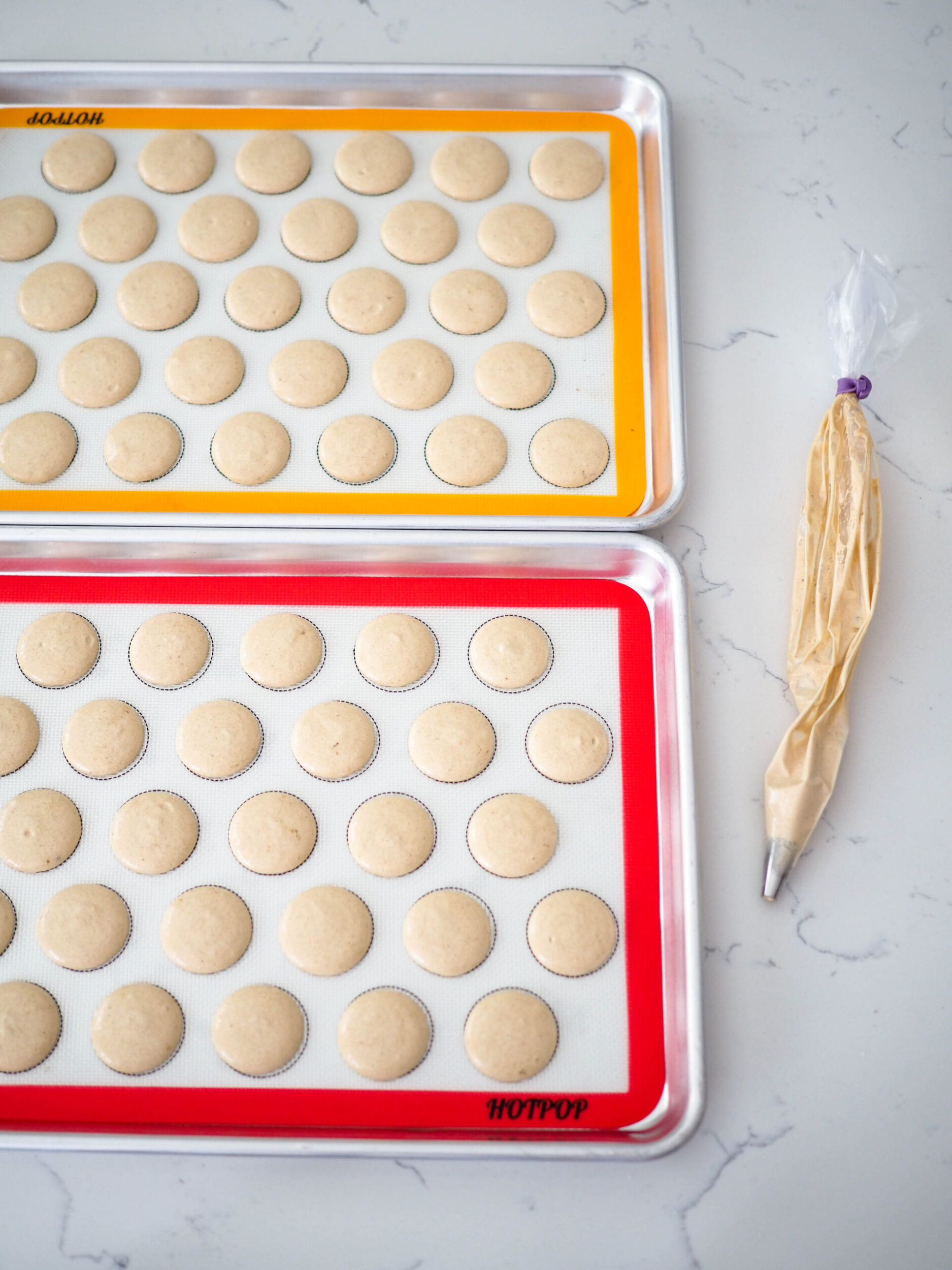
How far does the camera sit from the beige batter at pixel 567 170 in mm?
1175

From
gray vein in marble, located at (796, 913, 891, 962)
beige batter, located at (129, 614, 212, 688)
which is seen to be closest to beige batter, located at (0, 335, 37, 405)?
beige batter, located at (129, 614, 212, 688)

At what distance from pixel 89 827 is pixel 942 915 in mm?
886

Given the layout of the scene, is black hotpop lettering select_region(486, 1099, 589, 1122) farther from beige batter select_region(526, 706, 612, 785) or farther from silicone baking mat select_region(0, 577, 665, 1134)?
beige batter select_region(526, 706, 612, 785)

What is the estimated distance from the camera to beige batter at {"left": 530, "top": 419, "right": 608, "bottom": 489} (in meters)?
1.06

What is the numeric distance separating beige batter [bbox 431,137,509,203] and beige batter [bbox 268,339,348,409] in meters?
0.28

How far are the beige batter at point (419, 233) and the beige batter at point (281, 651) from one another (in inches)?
19.3

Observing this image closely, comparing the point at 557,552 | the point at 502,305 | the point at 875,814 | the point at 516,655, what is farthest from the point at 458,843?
the point at 502,305

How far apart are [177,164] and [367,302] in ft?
1.06

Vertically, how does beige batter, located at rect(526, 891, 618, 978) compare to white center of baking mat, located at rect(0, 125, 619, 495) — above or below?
below

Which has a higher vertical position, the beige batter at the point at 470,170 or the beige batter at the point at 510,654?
the beige batter at the point at 470,170

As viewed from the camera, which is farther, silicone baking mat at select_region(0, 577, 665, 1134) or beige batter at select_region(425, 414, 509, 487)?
beige batter at select_region(425, 414, 509, 487)

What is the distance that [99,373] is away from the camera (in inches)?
42.9

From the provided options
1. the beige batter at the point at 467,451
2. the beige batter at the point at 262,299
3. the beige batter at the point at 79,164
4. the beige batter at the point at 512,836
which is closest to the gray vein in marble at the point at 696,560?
the beige batter at the point at 467,451

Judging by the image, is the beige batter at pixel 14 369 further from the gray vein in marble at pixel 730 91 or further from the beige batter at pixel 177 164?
the gray vein in marble at pixel 730 91
